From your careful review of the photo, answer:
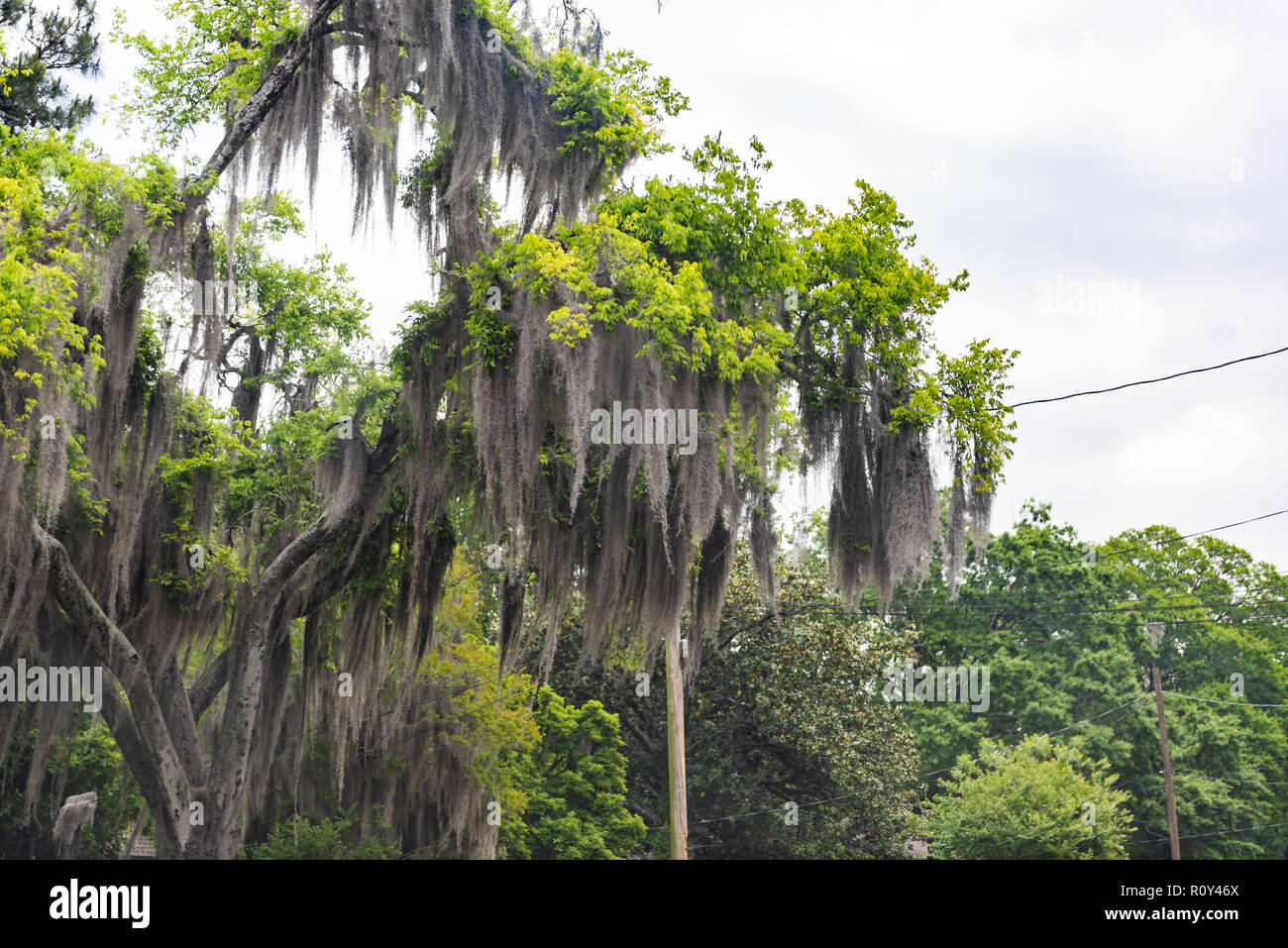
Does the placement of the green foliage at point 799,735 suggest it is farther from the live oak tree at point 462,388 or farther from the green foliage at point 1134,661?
the live oak tree at point 462,388

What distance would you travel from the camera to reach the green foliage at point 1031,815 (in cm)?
2458

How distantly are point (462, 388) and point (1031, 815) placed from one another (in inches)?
717

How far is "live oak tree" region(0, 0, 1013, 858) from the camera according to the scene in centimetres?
1095

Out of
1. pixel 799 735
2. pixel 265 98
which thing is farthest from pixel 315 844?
pixel 799 735

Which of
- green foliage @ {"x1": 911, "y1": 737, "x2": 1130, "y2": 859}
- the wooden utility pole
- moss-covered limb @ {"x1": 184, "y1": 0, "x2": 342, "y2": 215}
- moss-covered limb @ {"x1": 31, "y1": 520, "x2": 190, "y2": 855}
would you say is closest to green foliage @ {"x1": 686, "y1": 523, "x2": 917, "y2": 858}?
green foliage @ {"x1": 911, "y1": 737, "x2": 1130, "y2": 859}

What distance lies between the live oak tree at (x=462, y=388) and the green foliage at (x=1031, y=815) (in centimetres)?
1501

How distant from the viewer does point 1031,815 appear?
2466 centimetres

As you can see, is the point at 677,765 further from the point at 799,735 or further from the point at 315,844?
the point at 799,735

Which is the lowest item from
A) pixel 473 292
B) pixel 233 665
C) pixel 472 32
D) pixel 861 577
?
pixel 233 665

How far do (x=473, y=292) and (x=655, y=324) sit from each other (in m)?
2.24

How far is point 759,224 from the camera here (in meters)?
12.1

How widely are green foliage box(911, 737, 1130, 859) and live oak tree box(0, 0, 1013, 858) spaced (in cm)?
1501
